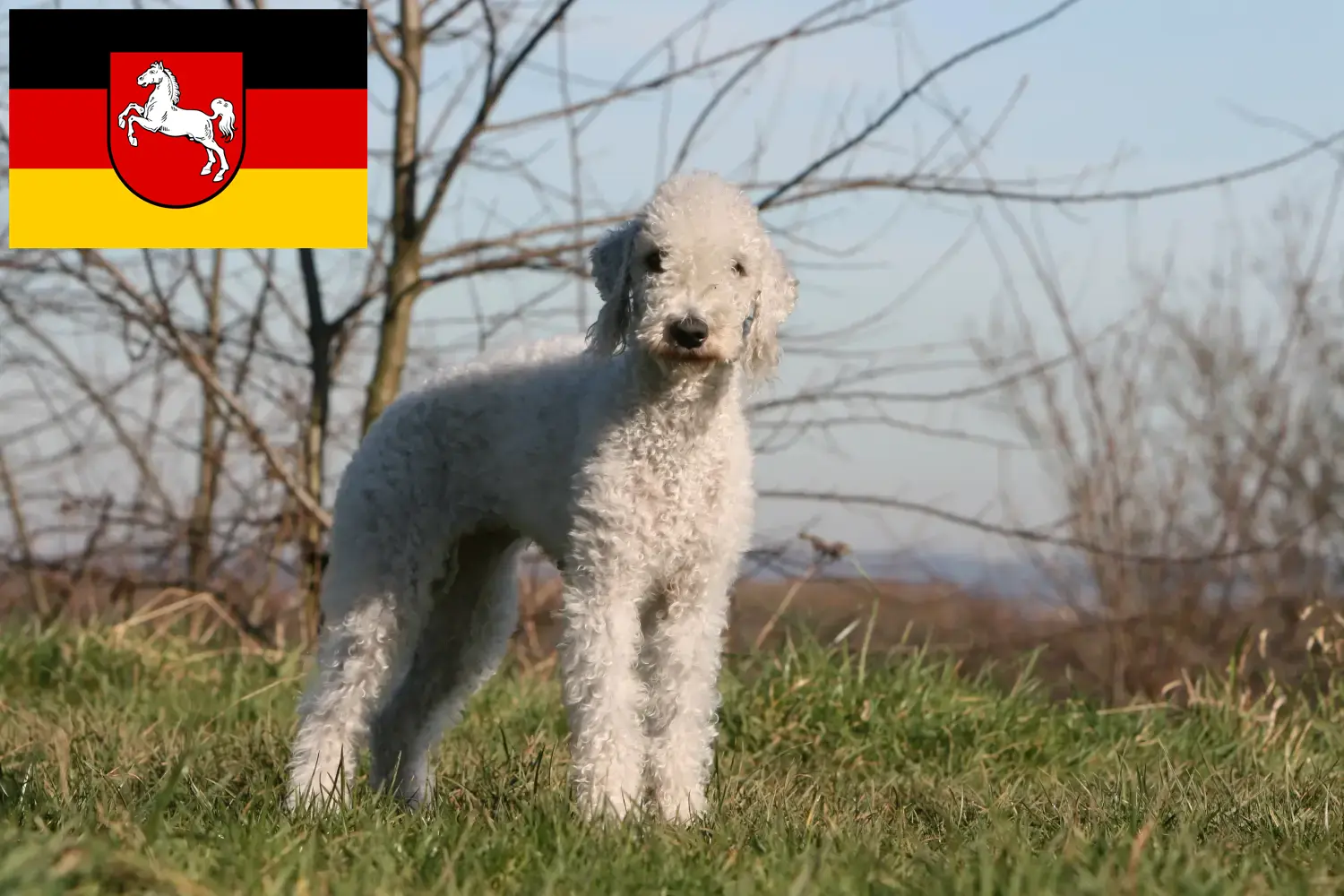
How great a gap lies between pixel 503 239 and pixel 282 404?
5.30ft

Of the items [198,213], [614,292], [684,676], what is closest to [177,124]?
[198,213]

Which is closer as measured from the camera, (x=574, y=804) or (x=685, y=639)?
(x=574, y=804)

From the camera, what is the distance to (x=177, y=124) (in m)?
5.91

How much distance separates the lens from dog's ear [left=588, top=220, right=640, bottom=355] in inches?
155

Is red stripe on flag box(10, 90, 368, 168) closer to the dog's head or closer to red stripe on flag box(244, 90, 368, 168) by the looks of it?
red stripe on flag box(244, 90, 368, 168)

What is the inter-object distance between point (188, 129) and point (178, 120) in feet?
0.22

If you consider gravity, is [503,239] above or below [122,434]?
above

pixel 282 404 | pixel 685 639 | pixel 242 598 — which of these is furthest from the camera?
pixel 242 598

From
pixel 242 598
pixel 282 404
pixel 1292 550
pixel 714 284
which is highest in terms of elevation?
pixel 714 284

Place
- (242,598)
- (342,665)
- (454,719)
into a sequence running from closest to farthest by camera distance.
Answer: (342,665) → (454,719) → (242,598)

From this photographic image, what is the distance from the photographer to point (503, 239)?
6258 mm

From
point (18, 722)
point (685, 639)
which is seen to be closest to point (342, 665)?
point (685, 639)

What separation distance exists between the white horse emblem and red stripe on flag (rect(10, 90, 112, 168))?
0.14 m

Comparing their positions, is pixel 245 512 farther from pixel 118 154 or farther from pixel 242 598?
pixel 118 154
